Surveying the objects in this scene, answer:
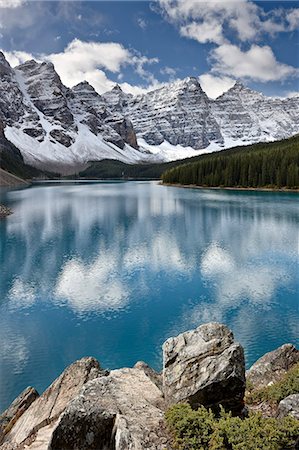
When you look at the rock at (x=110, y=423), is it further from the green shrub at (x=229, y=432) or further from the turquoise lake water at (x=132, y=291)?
the turquoise lake water at (x=132, y=291)

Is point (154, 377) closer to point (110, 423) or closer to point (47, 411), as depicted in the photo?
point (47, 411)

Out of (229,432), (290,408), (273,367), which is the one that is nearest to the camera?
(229,432)

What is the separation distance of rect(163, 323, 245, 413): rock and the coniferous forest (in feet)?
378

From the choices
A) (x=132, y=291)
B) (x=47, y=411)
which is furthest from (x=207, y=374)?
(x=132, y=291)

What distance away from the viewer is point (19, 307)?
25.6m

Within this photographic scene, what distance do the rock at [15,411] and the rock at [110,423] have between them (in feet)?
13.8

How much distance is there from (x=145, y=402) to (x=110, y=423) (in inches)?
47.8

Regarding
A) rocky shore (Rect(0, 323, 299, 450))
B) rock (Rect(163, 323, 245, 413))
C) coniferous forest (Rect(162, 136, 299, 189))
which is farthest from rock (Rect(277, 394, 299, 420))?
coniferous forest (Rect(162, 136, 299, 189))

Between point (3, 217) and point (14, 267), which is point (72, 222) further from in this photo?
point (14, 267)

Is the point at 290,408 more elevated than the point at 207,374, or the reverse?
the point at 207,374

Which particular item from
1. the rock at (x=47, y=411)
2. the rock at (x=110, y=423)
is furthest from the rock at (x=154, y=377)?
the rock at (x=110, y=423)

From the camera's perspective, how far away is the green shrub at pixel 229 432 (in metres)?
6.92

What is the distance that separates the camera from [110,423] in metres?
8.27

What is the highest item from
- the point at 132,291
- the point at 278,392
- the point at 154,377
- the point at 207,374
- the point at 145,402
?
the point at 207,374
